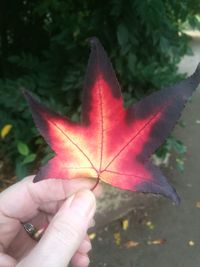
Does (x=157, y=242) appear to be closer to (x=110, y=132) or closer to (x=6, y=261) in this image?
(x=6, y=261)

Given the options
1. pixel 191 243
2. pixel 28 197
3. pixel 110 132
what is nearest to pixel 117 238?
pixel 191 243

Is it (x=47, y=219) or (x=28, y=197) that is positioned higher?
(x=28, y=197)

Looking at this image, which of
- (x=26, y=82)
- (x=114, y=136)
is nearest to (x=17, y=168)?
(x=26, y=82)

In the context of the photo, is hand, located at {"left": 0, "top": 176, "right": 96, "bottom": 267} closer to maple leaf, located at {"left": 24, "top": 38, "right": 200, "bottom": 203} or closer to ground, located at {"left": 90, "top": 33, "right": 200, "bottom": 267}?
maple leaf, located at {"left": 24, "top": 38, "right": 200, "bottom": 203}

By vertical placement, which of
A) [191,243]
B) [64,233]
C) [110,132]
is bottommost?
[191,243]

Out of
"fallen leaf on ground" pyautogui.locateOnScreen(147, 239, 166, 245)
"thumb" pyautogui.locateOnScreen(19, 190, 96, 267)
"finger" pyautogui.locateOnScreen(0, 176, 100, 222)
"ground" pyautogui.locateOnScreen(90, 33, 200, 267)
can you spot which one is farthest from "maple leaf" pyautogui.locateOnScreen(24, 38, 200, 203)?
"fallen leaf on ground" pyautogui.locateOnScreen(147, 239, 166, 245)

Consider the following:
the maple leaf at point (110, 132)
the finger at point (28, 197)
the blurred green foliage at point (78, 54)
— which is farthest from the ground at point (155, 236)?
the maple leaf at point (110, 132)
